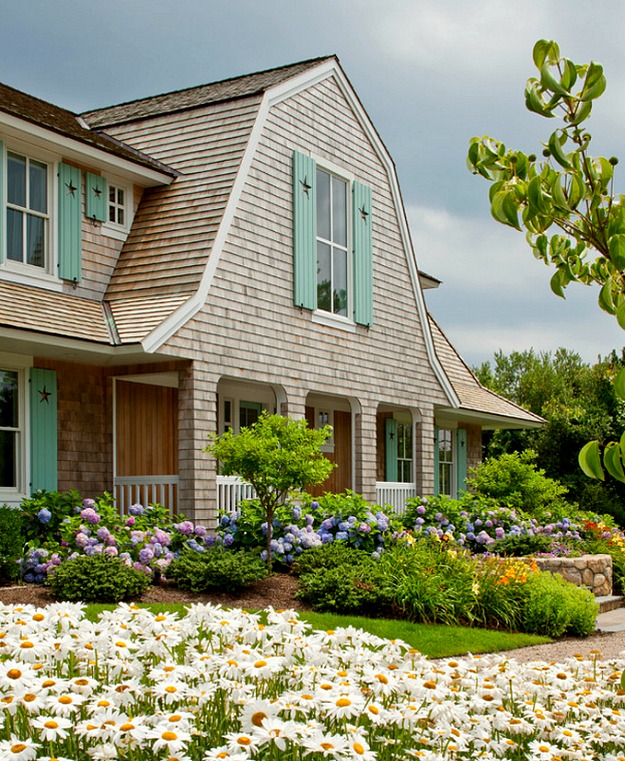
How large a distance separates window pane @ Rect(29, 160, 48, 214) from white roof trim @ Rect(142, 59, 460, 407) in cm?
236

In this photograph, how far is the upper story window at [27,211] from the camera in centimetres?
1277

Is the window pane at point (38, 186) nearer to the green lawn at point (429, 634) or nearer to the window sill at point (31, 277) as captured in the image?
the window sill at point (31, 277)

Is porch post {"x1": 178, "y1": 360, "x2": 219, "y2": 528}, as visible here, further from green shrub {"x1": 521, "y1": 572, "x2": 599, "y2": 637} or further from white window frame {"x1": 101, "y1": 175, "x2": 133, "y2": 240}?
green shrub {"x1": 521, "y1": 572, "x2": 599, "y2": 637}

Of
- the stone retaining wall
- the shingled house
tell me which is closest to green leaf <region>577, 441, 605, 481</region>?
the shingled house

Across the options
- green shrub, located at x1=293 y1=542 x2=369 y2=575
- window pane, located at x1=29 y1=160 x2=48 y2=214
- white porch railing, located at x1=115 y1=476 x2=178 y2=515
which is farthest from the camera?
white porch railing, located at x1=115 y1=476 x2=178 y2=515

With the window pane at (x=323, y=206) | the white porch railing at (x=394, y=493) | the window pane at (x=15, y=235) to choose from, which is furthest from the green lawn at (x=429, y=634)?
the window pane at (x=323, y=206)

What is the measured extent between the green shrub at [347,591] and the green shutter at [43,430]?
13.0 feet

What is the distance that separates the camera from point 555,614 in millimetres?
10273

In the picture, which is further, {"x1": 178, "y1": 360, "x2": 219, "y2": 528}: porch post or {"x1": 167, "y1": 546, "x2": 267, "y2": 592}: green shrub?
{"x1": 178, "y1": 360, "x2": 219, "y2": 528}: porch post

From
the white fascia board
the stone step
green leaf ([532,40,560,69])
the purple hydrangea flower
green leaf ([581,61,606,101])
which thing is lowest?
the stone step

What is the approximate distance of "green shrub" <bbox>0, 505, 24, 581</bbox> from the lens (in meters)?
10.3

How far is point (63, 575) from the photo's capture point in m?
9.86

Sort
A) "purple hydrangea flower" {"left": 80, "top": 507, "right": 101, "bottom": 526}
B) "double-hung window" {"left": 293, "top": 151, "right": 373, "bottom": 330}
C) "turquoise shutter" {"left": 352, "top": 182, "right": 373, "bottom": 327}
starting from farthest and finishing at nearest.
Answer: "turquoise shutter" {"left": 352, "top": 182, "right": 373, "bottom": 327}, "double-hung window" {"left": 293, "top": 151, "right": 373, "bottom": 330}, "purple hydrangea flower" {"left": 80, "top": 507, "right": 101, "bottom": 526}

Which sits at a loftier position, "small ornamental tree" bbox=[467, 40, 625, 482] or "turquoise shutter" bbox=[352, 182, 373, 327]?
"turquoise shutter" bbox=[352, 182, 373, 327]
